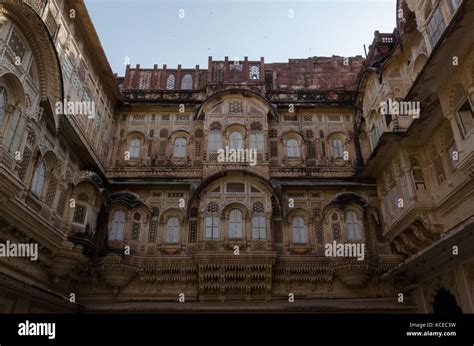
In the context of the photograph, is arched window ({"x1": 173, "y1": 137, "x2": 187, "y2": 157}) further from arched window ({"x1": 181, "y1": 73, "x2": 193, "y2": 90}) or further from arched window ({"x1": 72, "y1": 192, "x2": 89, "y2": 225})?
arched window ({"x1": 72, "y1": 192, "x2": 89, "y2": 225})

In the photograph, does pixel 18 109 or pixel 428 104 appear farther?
pixel 428 104

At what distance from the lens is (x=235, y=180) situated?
49.8 ft

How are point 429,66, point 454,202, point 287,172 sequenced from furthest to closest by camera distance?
1. point 287,172
2. point 454,202
3. point 429,66

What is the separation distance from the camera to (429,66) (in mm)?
9703

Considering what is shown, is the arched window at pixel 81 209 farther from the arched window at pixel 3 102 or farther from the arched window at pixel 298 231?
the arched window at pixel 298 231

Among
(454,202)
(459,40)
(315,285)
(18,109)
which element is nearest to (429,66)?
(459,40)

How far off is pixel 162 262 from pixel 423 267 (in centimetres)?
940

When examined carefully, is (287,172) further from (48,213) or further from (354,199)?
(48,213)

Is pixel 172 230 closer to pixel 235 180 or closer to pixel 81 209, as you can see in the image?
pixel 235 180

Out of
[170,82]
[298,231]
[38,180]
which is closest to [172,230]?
[298,231]

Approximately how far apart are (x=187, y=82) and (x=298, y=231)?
10331mm

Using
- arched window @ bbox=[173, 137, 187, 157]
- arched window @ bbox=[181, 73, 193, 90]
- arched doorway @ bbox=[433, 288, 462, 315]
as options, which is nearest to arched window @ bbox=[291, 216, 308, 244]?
arched doorway @ bbox=[433, 288, 462, 315]

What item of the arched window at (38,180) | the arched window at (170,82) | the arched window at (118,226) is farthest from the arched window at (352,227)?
the arched window at (170,82)

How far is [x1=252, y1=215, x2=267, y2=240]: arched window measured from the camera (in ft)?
46.4
